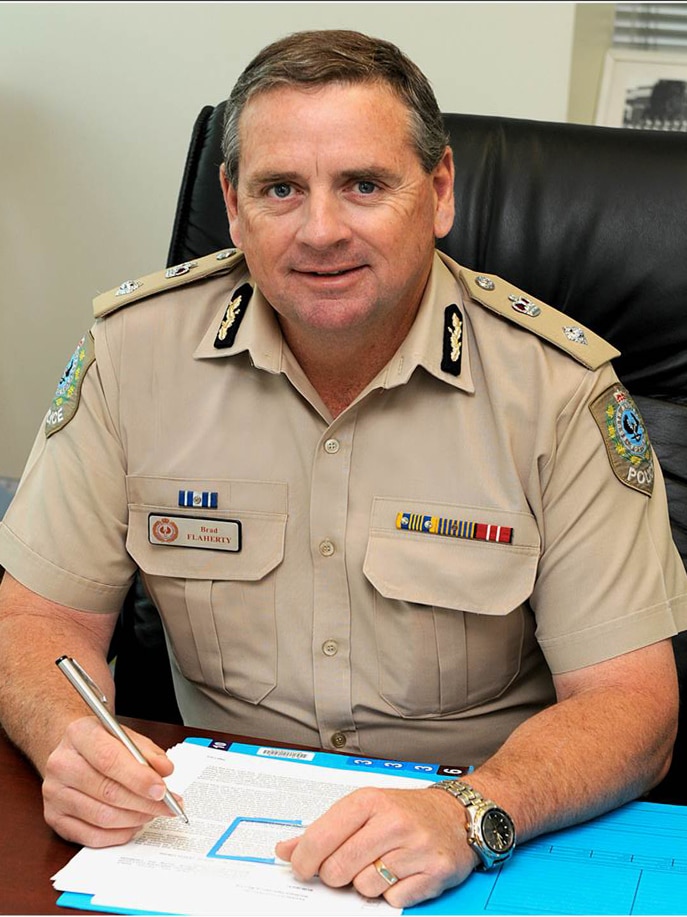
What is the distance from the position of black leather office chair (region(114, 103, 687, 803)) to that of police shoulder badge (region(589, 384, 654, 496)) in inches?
7.8

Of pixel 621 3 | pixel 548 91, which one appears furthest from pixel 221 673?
pixel 621 3

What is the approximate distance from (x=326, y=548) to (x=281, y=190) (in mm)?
419

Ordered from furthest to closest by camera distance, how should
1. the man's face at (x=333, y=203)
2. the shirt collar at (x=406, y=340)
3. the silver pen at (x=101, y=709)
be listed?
1. the shirt collar at (x=406, y=340)
2. the man's face at (x=333, y=203)
3. the silver pen at (x=101, y=709)

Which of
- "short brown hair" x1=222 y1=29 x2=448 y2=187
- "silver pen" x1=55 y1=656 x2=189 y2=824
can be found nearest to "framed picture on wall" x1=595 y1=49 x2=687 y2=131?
"short brown hair" x1=222 y1=29 x2=448 y2=187

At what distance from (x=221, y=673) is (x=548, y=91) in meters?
1.49

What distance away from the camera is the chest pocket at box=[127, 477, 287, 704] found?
1.46 m

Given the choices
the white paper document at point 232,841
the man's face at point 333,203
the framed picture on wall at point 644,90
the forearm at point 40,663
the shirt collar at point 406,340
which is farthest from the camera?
the framed picture on wall at point 644,90

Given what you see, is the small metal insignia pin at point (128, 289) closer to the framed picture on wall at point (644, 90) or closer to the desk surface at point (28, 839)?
the desk surface at point (28, 839)

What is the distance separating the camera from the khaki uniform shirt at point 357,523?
4.56ft

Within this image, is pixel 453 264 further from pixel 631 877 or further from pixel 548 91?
pixel 548 91

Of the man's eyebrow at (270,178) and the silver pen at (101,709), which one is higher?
the man's eyebrow at (270,178)

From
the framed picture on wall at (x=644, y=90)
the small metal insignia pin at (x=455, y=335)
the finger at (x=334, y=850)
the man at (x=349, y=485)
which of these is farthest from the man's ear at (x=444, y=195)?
the framed picture on wall at (x=644, y=90)

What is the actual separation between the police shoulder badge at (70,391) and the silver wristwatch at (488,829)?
2.31 feet

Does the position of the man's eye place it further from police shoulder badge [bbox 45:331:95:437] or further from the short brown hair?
police shoulder badge [bbox 45:331:95:437]
